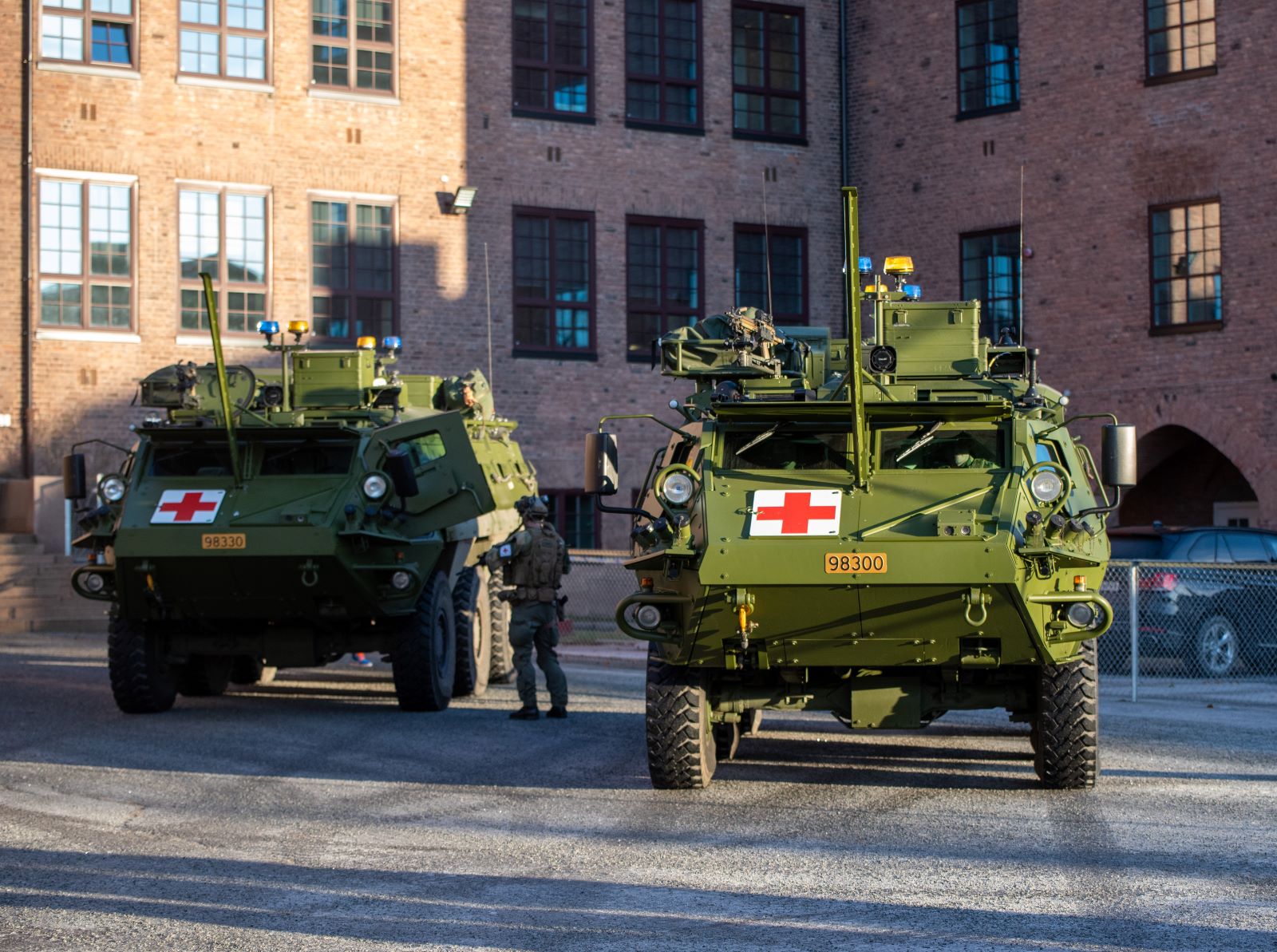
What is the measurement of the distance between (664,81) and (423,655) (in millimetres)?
17496

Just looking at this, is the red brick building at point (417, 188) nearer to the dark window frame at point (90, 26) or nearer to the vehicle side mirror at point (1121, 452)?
the dark window frame at point (90, 26)

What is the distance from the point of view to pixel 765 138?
→ 1229 inches

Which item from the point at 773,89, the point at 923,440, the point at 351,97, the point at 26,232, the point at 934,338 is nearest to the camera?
the point at 923,440

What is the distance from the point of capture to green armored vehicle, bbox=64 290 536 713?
48.2 ft

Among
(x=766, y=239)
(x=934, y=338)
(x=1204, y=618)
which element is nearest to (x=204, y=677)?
(x=766, y=239)

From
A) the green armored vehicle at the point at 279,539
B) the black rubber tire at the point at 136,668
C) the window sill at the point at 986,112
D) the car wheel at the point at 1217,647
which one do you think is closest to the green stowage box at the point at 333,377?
the green armored vehicle at the point at 279,539

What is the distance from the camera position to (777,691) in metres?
10.9

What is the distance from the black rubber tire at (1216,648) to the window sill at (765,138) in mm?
15216

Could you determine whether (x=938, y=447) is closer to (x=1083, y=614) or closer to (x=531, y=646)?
Result: (x=1083, y=614)

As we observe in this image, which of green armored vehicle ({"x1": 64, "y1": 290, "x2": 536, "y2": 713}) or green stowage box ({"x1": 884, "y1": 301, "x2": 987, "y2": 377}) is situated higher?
green stowage box ({"x1": 884, "y1": 301, "x2": 987, "y2": 377})

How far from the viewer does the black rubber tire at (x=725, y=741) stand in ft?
38.8

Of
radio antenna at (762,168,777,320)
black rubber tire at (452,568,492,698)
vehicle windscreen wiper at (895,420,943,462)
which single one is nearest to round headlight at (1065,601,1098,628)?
vehicle windscreen wiper at (895,420,943,462)

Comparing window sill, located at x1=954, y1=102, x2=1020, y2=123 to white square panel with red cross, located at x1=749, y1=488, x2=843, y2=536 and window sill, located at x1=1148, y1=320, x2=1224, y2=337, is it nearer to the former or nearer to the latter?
window sill, located at x1=1148, y1=320, x2=1224, y2=337

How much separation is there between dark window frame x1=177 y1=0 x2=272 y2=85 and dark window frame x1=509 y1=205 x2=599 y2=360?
4.35m
